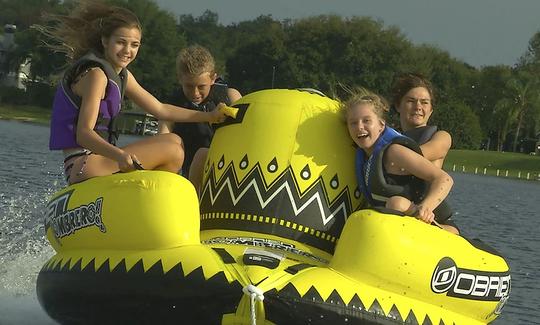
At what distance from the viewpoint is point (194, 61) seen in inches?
230

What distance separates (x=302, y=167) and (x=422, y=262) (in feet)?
2.75

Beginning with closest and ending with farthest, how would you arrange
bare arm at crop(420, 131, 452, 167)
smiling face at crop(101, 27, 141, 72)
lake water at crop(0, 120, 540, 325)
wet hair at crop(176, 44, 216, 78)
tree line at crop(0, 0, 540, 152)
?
smiling face at crop(101, 27, 141, 72) → bare arm at crop(420, 131, 452, 167) → wet hair at crop(176, 44, 216, 78) → lake water at crop(0, 120, 540, 325) → tree line at crop(0, 0, 540, 152)

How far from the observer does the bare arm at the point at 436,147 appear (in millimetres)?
5223

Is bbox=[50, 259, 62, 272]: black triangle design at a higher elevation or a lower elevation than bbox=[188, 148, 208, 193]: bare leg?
lower

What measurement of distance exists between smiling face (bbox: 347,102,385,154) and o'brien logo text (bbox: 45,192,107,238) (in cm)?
128

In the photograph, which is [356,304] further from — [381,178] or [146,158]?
[146,158]

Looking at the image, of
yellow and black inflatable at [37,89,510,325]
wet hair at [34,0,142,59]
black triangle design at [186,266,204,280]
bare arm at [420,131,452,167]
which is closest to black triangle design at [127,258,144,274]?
yellow and black inflatable at [37,89,510,325]

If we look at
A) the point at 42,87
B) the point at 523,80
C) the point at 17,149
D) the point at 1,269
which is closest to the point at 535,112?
the point at 523,80

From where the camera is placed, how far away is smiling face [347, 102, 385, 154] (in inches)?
190

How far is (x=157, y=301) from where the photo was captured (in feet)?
13.9

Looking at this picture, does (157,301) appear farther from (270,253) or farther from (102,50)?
(102,50)

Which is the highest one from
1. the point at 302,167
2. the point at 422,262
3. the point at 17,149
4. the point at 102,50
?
the point at 102,50

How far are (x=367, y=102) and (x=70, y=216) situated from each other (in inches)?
61.7

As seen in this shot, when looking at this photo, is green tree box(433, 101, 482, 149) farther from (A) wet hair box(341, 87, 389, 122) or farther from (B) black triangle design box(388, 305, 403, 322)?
(B) black triangle design box(388, 305, 403, 322)
